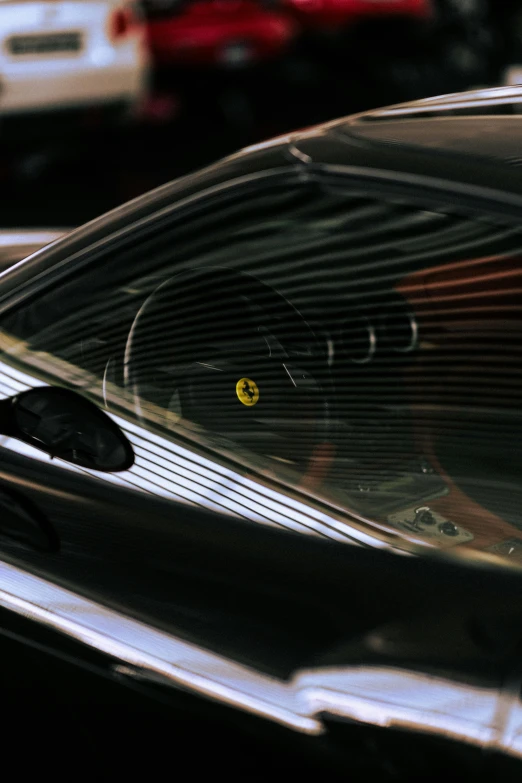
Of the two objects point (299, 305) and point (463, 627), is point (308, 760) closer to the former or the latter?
point (463, 627)

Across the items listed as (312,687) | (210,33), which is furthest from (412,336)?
(210,33)

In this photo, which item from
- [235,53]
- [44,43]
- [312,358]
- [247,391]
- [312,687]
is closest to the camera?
[312,687]

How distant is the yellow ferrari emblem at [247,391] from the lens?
1687mm

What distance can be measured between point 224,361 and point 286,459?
0.20m

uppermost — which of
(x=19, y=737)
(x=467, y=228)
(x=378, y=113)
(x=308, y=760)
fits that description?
(x=378, y=113)

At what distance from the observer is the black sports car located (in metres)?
1.29

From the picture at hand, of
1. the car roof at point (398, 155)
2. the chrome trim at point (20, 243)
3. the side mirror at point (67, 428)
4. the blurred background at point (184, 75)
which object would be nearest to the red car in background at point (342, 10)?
the blurred background at point (184, 75)

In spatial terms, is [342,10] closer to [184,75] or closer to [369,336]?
[184,75]

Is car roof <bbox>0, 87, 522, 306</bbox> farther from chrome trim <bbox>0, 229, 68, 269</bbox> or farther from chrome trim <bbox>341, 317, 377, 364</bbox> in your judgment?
chrome trim <bbox>0, 229, 68, 269</bbox>

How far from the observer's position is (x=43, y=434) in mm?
1772

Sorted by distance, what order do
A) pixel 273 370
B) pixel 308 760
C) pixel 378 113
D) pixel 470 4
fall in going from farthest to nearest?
pixel 470 4 < pixel 378 113 < pixel 273 370 < pixel 308 760

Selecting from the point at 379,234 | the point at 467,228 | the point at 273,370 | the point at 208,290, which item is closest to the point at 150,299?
the point at 208,290

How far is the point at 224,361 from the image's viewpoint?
1715 mm

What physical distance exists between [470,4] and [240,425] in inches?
409
